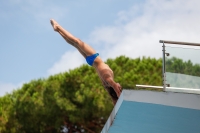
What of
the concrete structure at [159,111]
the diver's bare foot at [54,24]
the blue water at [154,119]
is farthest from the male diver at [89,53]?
the concrete structure at [159,111]

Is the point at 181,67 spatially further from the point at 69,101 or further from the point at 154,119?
the point at 69,101

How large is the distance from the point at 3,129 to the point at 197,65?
18.2m

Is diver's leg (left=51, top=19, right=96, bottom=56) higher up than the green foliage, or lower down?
lower down

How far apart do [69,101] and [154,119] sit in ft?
57.2

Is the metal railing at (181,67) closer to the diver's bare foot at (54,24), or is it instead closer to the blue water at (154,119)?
the blue water at (154,119)

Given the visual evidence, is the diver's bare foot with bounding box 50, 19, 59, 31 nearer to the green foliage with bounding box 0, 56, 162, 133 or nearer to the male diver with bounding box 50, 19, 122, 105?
the male diver with bounding box 50, 19, 122, 105

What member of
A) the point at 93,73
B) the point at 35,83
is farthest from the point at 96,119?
the point at 35,83

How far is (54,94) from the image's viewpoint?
78.6 feet

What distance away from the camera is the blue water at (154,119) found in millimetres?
6395

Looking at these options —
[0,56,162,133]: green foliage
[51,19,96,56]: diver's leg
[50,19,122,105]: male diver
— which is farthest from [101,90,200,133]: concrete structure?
[0,56,162,133]: green foliage

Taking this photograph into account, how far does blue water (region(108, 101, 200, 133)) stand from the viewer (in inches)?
252

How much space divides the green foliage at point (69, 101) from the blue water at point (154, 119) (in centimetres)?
1569

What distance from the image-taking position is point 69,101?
78.3ft

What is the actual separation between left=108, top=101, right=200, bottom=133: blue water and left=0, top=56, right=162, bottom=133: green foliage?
51.5 ft
